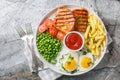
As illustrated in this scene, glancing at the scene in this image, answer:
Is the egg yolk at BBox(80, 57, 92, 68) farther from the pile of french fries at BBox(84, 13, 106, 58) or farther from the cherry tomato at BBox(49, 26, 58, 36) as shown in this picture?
the cherry tomato at BBox(49, 26, 58, 36)

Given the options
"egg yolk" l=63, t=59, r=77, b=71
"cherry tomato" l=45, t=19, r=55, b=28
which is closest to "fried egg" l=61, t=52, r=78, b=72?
"egg yolk" l=63, t=59, r=77, b=71

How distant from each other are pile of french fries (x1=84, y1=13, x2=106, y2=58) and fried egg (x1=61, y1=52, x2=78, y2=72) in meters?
0.06

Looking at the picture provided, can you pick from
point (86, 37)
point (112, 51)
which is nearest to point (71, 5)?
point (86, 37)

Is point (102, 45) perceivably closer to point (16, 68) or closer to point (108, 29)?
point (108, 29)

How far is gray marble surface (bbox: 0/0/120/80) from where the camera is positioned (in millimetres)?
1462

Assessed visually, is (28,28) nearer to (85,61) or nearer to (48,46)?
(48,46)

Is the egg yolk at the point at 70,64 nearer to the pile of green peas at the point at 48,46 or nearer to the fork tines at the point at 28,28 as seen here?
the pile of green peas at the point at 48,46

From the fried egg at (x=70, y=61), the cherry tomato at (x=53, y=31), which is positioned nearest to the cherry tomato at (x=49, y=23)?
the cherry tomato at (x=53, y=31)

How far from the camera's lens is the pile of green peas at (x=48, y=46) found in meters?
1.39

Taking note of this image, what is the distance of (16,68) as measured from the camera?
148cm

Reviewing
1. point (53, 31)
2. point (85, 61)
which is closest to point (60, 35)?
point (53, 31)

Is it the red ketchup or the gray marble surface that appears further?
the gray marble surface

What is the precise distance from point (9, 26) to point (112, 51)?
0.41 metres

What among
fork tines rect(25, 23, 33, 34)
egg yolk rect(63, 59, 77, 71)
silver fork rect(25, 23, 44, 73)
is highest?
fork tines rect(25, 23, 33, 34)
